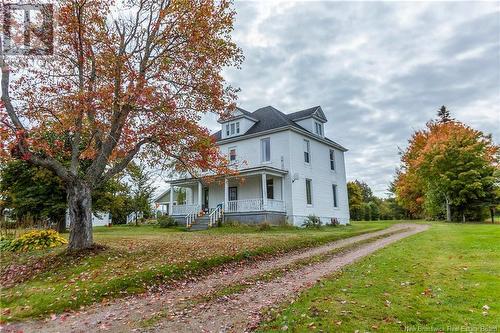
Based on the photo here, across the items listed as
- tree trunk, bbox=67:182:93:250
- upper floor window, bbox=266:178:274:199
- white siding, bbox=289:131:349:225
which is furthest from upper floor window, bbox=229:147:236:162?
tree trunk, bbox=67:182:93:250

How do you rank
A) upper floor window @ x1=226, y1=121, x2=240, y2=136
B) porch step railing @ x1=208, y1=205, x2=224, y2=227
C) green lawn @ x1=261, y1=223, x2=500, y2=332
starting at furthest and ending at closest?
upper floor window @ x1=226, y1=121, x2=240, y2=136 < porch step railing @ x1=208, y1=205, x2=224, y2=227 < green lawn @ x1=261, y1=223, x2=500, y2=332

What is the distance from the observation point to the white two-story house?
74.1 ft

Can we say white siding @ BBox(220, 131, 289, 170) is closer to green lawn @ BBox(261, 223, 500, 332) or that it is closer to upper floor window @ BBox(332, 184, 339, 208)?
upper floor window @ BBox(332, 184, 339, 208)

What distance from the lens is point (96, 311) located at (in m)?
5.93

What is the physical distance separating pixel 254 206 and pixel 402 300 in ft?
54.8

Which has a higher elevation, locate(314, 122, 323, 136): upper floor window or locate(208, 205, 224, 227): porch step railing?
locate(314, 122, 323, 136): upper floor window

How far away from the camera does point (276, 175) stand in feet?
75.0

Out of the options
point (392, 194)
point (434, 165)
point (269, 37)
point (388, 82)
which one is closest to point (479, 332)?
point (269, 37)

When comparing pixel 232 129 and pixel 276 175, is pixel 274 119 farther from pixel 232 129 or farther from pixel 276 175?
pixel 276 175

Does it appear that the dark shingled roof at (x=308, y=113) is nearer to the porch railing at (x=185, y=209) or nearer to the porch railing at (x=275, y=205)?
the porch railing at (x=275, y=205)

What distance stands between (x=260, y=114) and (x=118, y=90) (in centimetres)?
1884

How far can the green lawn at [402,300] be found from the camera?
176 inches

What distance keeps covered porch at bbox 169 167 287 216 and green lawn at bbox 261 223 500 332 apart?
1304cm

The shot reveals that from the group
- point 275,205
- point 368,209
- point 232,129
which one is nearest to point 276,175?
point 275,205
